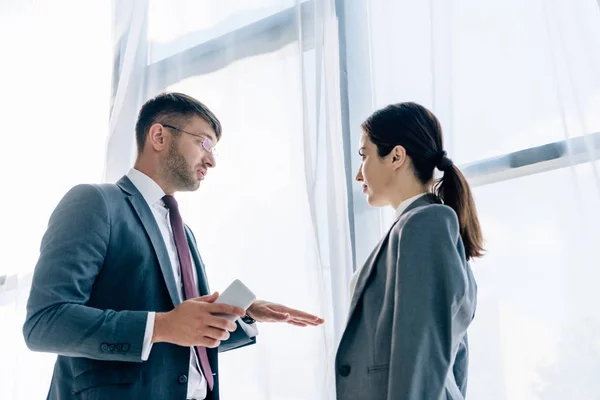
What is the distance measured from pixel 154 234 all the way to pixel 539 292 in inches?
34.5

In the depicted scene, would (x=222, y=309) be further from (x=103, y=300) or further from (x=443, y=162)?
(x=443, y=162)

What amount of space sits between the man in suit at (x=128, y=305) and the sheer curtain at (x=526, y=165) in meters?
0.47

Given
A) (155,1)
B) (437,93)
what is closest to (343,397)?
(437,93)

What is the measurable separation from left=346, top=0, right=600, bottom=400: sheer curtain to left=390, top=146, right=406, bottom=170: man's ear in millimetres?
266

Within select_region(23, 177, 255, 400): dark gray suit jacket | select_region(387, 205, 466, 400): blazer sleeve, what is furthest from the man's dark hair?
select_region(387, 205, 466, 400): blazer sleeve

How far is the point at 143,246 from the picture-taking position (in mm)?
1313

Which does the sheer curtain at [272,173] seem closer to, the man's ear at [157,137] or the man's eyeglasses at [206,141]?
the man's eyeglasses at [206,141]

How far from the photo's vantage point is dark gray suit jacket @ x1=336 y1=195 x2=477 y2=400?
1066 millimetres

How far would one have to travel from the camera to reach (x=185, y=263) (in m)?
1.40

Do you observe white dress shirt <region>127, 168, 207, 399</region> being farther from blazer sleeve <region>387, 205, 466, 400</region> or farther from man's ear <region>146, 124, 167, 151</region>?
blazer sleeve <region>387, 205, 466, 400</region>

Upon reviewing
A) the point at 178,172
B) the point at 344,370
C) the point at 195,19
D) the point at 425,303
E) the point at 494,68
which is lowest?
the point at 344,370

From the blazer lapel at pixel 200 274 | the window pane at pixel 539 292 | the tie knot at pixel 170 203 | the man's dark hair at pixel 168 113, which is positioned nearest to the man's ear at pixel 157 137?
the man's dark hair at pixel 168 113

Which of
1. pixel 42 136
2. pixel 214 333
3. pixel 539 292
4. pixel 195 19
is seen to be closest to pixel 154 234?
pixel 214 333

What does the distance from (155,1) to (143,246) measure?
1.33 m
